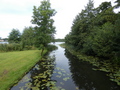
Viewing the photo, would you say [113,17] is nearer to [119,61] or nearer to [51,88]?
[119,61]

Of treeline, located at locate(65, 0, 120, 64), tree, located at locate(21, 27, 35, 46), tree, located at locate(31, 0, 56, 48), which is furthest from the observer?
tree, located at locate(21, 27, 35, 46)

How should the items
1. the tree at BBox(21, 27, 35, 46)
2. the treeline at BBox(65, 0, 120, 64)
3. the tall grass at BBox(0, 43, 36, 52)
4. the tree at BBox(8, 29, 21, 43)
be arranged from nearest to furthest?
the treeline at BBox(65, 0, 120, 64), the tree at BBox(21, 27, 35, 46), the tall grass at BBox(0, 43, 36, 52), the tree at BBox(8, 29, 21, 43)

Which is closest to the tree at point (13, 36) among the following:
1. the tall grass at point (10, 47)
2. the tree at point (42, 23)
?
the tall grass at point (10, 47)

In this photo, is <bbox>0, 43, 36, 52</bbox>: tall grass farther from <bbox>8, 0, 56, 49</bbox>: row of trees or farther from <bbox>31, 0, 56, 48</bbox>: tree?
<bbox>31, 0, 56, 48</bbox>: tree

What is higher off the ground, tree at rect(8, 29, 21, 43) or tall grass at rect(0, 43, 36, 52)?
tree at rect(8, 29, 21, 43)

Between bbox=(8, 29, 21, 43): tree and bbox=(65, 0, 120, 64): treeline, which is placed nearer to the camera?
bbox=(65, 0, 120, 64): treeline

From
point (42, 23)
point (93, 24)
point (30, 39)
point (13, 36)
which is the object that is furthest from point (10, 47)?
point (13, 36)

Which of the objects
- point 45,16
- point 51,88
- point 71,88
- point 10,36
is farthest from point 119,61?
point 10,36

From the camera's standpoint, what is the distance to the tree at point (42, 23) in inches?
497

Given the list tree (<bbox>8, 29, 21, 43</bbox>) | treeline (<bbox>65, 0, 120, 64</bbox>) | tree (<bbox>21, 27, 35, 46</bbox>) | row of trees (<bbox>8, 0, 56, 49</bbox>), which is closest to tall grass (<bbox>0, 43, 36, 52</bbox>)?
Result: tree (<bbox>21, 27, 35, 46</bbox>)

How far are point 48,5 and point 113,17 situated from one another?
11.2 metres

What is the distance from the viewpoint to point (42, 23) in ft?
43.1

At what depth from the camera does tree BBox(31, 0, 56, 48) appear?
41.4ft

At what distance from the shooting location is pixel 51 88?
4.64 meters
